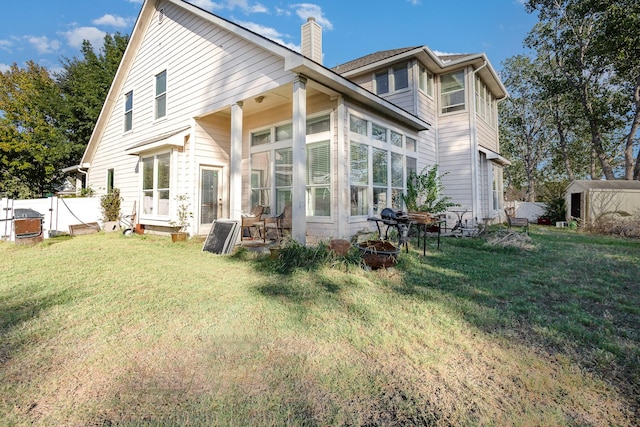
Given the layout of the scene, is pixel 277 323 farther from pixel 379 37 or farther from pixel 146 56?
pixel 379 37

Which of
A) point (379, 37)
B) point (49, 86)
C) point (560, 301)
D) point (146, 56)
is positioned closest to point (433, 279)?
point (560, 301)

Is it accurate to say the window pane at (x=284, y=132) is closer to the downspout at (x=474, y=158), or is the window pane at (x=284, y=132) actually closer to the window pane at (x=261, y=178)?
the window pane at (x=261, y=178)

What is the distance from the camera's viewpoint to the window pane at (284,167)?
24.5 ft

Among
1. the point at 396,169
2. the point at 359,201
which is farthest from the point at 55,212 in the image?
the point at 396,169

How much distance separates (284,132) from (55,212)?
26.9 ft

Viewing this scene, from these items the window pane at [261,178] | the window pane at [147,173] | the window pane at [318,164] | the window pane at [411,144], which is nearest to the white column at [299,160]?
the window pane at [318,164]

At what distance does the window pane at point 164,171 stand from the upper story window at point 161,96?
1693mm

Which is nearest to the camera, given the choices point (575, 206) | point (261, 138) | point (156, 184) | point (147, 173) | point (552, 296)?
point (552, 296)

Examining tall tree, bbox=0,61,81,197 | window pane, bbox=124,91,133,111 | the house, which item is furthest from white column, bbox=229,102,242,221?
tall tree, bbox=0,61,81,197

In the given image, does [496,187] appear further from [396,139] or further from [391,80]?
[396,139]

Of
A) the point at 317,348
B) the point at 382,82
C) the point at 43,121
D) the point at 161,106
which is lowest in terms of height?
the point at 317,348

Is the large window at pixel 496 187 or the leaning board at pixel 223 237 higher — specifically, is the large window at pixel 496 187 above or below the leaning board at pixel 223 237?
above

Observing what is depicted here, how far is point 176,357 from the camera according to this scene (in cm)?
218

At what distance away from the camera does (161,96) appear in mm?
9531
